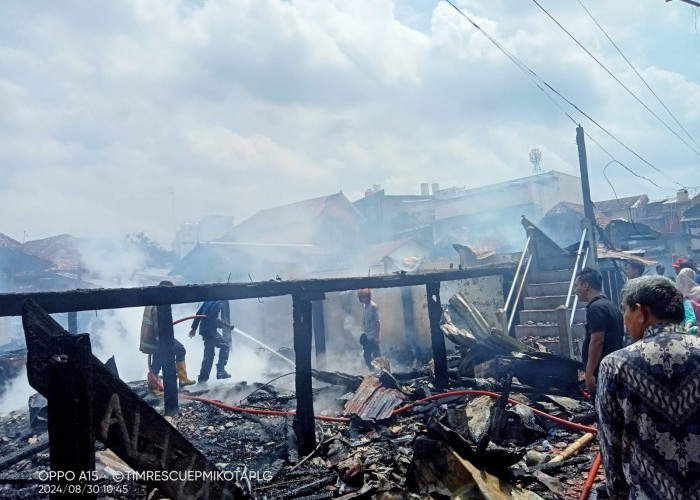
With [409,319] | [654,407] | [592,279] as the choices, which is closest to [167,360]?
[592,279]

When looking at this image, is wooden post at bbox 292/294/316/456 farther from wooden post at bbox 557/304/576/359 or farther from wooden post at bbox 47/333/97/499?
wooden post at bbox 557/304/576/359

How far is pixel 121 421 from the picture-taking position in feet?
6.49

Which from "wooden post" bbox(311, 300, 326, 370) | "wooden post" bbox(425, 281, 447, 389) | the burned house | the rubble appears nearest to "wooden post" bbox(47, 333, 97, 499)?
the burned house

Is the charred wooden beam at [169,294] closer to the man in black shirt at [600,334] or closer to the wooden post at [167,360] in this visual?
the wooden post at [167,360]

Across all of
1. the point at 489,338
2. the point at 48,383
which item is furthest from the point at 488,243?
the point at 48,383

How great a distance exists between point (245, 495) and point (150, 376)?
22.5 ft

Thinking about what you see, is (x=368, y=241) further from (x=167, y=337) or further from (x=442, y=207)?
(x=167, y=337)

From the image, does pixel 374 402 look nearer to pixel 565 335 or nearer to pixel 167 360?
pixel 167 360

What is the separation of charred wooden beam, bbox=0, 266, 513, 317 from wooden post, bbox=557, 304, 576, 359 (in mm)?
4400

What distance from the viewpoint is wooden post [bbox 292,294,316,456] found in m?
5.64

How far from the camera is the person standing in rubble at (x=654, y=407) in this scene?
2131 millimetres

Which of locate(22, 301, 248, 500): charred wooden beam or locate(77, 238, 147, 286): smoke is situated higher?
locate(77, 238, 147, 286): smoke

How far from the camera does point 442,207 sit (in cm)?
4991

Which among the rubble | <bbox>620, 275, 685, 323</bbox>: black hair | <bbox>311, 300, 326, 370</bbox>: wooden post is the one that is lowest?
the rubble
